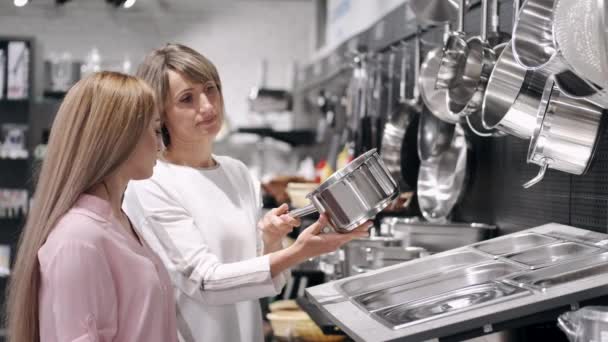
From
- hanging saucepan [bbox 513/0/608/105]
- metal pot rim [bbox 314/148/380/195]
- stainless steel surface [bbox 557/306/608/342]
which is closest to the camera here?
stainless steel surface [bbox 557/306/608/342]

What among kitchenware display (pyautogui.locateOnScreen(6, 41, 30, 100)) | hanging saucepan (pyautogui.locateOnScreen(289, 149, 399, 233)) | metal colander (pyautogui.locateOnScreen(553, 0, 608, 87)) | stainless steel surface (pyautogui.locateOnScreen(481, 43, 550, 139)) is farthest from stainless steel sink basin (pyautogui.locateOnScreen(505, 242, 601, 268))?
kitchenware display (pyautogui.locateOnScreen(6, 41, 30, 100))

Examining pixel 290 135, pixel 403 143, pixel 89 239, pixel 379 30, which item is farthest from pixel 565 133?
pixel 290 135

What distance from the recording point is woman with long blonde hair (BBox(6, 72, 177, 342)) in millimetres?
1582

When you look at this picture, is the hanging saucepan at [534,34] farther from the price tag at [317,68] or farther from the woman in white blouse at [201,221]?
the price tag at [317,68]

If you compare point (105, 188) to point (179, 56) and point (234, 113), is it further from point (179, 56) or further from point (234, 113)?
point (234, 113)

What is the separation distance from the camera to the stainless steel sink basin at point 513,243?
218cm

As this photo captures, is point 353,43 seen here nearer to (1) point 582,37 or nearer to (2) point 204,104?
(2) point 204,104

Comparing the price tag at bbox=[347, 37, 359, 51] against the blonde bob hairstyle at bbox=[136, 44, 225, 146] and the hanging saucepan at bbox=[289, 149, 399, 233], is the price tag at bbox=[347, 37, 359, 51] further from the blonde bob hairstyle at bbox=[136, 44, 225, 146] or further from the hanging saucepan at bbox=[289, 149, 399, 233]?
the hanging saucepan at bbox=[289, 149, 399, 233]

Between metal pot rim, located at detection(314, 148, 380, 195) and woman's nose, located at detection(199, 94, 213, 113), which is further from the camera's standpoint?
woman's nose, located at detection(199, 94, 213, 113)

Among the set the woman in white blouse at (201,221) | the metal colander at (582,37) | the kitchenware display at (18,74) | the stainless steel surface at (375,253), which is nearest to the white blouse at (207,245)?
the woman in white blouse at (201,221)

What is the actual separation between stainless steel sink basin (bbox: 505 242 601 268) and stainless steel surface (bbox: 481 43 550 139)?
32 cm

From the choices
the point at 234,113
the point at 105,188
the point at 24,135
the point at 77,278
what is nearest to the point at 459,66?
the point at 105,188

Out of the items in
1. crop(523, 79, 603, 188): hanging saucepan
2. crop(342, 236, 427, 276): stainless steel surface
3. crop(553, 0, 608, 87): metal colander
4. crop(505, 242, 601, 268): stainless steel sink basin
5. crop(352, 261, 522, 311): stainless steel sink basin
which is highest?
crop(553, 0, 608, 87): metal colander

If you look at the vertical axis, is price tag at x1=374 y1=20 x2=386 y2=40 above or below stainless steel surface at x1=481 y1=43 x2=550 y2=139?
above
